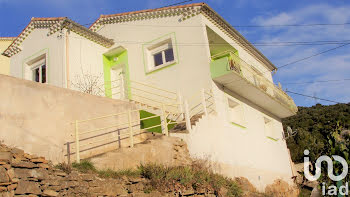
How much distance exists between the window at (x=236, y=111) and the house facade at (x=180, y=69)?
5 cm

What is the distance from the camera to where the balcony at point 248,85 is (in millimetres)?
16016

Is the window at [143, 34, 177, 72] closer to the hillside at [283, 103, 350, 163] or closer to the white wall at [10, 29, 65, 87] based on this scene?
the white wall at [10, 29, 65, 87]

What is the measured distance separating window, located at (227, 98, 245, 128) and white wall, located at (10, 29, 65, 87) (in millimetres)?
7540

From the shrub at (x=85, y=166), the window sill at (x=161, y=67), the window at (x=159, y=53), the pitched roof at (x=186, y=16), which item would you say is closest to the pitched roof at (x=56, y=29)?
the pitched roof at (x=186, y=16)

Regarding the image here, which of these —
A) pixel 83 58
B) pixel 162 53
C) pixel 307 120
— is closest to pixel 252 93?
pixel 162 53

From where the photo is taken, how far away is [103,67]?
19625 millimetres

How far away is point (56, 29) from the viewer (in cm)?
1817

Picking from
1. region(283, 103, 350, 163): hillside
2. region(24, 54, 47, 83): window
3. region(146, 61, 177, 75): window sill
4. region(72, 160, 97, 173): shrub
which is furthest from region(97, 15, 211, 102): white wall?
region(283, 103, 350, 163): hillside

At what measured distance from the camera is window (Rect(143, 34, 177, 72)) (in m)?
18.1

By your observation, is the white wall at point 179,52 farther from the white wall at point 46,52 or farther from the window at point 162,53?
the white wall at point 46,52

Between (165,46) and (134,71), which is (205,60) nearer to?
(165,46)

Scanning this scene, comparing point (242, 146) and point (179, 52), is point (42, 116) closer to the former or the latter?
point (179, 52)

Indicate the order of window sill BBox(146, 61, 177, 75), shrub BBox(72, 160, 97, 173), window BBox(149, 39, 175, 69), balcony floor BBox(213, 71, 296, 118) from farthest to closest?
Answer: window BBox(149, 39, 175, 69) < window sill BBox(146, 61, 177, 75) < balcony floor BBox(213, 71, 296, 118) < shrub BBox(72, 160, 97, 173)

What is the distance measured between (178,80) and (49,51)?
6.38m
